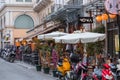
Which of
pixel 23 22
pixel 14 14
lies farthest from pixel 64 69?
pixel 14 14

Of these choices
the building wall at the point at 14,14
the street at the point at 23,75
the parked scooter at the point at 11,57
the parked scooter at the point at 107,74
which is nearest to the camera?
the parked scooter at the point at 107,74

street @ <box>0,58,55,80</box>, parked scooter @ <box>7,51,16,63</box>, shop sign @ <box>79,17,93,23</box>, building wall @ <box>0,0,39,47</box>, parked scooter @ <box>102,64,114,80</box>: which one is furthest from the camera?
building wall @ <box>0,0,39,47</box>

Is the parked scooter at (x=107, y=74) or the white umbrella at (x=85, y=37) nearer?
the parked scooter at (x=107, y=74)

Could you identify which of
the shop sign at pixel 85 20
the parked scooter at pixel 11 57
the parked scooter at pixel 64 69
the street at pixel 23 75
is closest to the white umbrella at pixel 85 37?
the parked scooter at pixel 64 69

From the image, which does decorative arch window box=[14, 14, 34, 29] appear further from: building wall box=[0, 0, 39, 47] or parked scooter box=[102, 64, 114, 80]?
parked scooter box=[102, 64, 114, 80]

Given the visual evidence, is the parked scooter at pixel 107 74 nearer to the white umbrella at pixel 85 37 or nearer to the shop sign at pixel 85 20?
the white umbrella at pixel 85 37

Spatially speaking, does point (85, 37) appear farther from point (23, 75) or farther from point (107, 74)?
point (23, 75)

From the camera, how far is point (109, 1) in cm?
1675

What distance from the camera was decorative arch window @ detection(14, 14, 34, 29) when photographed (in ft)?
213

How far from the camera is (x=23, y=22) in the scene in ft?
213

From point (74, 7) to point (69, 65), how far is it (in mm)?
9464

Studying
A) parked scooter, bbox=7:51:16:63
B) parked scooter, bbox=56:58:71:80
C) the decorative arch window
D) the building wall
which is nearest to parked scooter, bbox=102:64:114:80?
parked scooter, bbox=56:58:71:80

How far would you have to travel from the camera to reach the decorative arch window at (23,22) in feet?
213

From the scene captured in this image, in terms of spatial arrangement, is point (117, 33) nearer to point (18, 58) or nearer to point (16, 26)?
point (18, 58)
